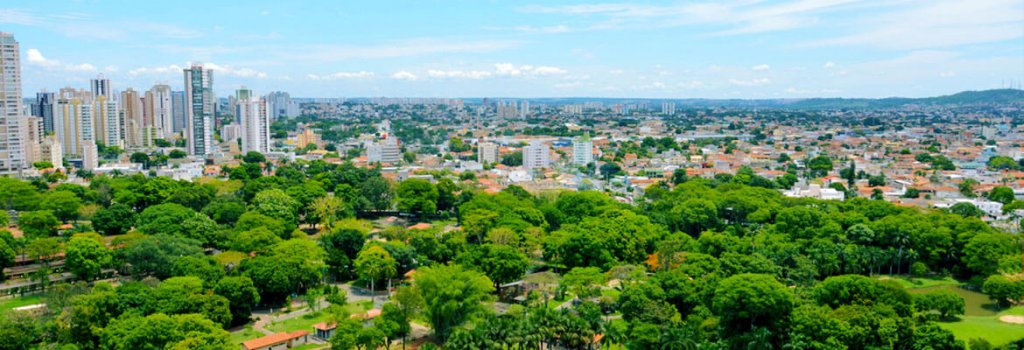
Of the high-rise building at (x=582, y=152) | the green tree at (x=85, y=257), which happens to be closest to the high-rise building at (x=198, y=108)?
the high-rise building at (x=582, y=152)

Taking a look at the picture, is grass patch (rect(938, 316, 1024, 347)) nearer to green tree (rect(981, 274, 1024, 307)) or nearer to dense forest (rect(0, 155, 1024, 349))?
dense forest (rect(0, 155, 1024, 349))

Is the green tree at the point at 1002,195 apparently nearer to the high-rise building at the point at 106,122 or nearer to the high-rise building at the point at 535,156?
the high-rise building at the point at 535,156

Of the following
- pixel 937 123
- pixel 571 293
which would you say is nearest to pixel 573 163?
pixel 571 293

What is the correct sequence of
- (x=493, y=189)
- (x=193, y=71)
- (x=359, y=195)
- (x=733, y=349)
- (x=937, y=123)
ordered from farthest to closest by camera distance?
1. (x=937, y=123)
2. (x=193, y=71)
3. (x=493, y=189)
4. (x=359, y=195)
5. (x=733, y=349)

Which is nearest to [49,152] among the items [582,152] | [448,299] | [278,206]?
[278,206]

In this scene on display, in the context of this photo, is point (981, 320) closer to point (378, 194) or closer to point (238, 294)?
point (238, 294)

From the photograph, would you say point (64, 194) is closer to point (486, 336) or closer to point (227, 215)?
point (227, 215)
